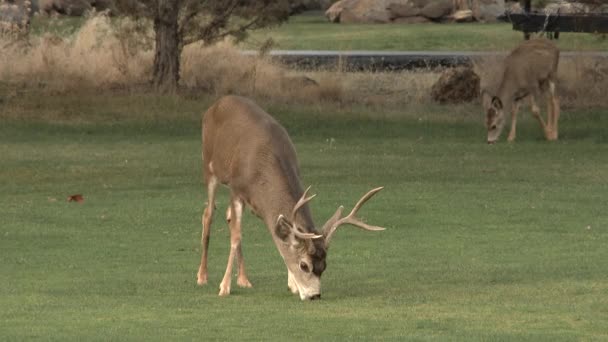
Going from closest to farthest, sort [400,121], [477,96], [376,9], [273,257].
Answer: [273,257] → [400,121] → [477,96] → [376,9]

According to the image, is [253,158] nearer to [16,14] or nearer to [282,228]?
[282,228]

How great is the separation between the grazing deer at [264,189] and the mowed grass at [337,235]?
31cm

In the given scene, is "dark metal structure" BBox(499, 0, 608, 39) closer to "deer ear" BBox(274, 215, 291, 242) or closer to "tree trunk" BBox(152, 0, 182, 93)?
"tree trunk" BBox(152, 0, 182, 93)

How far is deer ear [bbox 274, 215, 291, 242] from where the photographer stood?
44.8 feet

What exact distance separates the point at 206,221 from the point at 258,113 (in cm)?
120

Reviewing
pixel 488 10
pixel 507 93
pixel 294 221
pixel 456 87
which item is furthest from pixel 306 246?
pixel 488 10

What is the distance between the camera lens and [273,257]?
17.4 meters

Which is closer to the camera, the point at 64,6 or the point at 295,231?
the point at 295,231

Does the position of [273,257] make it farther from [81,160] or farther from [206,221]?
[81,160]

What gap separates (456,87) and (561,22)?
12.5 feet

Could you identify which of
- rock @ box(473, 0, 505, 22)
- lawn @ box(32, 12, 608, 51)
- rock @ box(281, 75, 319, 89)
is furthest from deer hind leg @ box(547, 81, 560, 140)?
rock @ box(473, 0, 505, 22)

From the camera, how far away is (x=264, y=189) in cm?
1424

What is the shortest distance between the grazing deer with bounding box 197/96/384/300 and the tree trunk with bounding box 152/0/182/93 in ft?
65.5

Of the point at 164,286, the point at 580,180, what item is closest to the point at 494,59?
the point at 580,180
